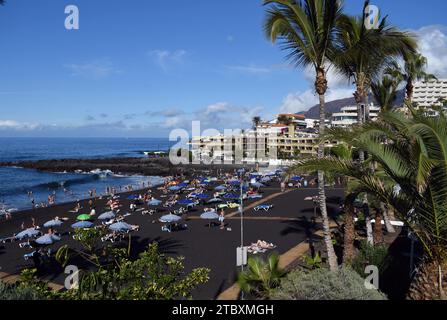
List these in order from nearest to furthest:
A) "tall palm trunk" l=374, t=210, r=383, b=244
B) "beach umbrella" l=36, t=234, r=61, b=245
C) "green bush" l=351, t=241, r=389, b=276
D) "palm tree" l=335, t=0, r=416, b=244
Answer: "palm tree" l=335, t=0, r=416, b=244 < "green bush" l=351, t=241, r=389, b=276 < "tall palm trunk" l=374, t=210, r=383, b=244 < "beach umbrella" l=36, t=234, r=61, b=245

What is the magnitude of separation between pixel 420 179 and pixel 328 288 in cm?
237

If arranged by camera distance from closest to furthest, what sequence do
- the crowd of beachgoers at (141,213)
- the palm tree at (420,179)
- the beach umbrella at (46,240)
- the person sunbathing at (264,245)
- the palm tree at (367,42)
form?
the palm tree at (420,179) < the palm tree at (367,42) < the person sunbathing at (264,245) < the beach umbrella at (46,240) < the crowd of beachgoers at (141,213)

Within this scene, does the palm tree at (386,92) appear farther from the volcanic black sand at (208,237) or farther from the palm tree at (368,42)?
the palm tree at (368,42)

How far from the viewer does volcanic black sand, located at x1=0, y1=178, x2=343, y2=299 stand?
59.7 feet

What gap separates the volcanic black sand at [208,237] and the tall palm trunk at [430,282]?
8.24 meters

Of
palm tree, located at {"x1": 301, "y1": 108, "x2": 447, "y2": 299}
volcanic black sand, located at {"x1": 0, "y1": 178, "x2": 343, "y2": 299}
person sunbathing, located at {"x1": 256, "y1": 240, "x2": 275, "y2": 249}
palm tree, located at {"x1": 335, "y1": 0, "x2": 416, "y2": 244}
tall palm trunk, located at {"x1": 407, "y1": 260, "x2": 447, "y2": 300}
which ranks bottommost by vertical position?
volcanic black sand, located at {"x1": 0, "y1": 178, "x2": 343, "y2": 299}

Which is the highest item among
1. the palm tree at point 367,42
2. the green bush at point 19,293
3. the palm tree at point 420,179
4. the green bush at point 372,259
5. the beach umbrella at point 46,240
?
the palm tree at point 367,42

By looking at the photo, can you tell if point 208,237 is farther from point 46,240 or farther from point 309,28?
point 309,28

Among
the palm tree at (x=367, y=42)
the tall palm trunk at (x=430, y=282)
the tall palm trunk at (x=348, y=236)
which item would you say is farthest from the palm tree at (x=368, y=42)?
the tall palm trunk at (x=430, y=282)

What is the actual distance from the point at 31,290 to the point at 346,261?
11858 millimetres

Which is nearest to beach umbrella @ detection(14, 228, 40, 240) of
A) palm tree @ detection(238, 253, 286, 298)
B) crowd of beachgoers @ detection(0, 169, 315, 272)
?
crowd of beachgoers @ detection(0, 169, 315, 272)

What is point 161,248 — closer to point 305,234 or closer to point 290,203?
point 305,234

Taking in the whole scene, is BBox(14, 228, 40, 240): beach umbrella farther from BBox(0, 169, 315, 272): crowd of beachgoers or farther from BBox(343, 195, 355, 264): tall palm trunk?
BBox(343, 195, 355, 264): tall palm trunk

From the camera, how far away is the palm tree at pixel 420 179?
288 inches
